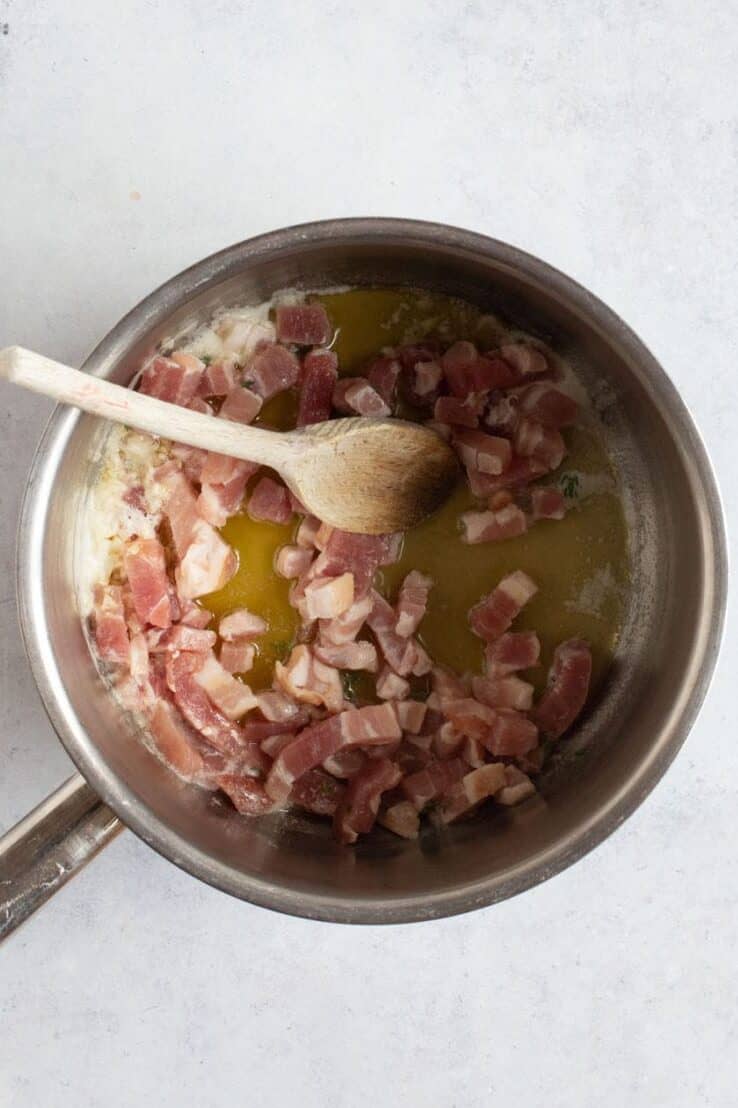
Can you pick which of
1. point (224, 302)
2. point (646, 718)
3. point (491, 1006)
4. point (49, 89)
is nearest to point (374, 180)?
point (224, 302)

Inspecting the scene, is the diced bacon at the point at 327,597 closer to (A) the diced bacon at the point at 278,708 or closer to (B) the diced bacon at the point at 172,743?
(A) the diced bacon at the point at 278,708

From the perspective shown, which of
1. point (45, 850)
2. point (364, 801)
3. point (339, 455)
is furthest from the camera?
point (364, 801)

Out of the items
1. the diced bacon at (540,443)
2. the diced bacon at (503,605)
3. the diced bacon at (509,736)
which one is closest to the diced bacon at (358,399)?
the diced bacon at (540,443)

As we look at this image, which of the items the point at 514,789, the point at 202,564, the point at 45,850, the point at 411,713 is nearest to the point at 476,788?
the point at 514,789

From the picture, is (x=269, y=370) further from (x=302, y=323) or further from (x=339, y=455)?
(x=339, y=455)

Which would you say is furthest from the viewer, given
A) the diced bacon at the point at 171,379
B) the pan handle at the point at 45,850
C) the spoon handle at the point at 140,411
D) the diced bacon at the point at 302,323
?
the diced bacon at the point at 302,323

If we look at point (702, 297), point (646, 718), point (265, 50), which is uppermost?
point (265, 50)

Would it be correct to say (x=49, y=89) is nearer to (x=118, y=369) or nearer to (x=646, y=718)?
(x=118, y=369)
